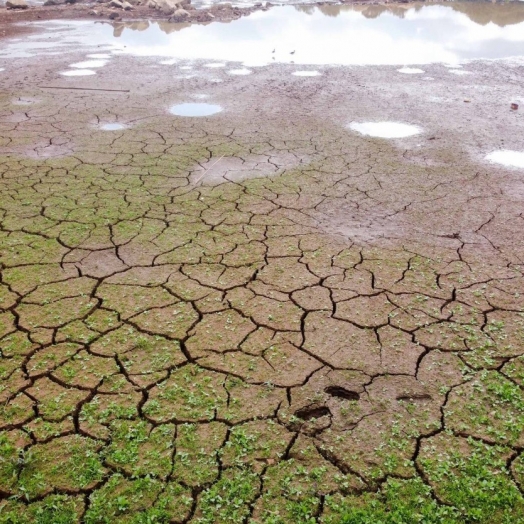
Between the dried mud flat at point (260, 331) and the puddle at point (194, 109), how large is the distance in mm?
1497

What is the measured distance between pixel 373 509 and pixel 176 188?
3874mm

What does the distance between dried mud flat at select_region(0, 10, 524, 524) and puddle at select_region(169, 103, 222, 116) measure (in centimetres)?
150

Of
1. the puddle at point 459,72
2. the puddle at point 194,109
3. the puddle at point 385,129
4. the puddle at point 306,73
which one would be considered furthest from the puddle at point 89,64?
the puddle at point 459,72

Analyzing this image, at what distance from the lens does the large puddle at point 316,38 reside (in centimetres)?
1272

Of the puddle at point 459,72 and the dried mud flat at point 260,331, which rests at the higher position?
the puddle at point 459,72

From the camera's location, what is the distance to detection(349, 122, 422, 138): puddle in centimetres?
695

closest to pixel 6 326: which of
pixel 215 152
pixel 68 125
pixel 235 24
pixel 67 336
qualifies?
pixel 67 336

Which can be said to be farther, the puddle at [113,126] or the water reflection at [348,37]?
the water reflection at [348,37]

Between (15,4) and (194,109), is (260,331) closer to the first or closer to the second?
(194,109)

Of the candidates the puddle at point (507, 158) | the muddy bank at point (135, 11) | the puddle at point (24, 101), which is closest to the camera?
the puddle at point (507, 158)

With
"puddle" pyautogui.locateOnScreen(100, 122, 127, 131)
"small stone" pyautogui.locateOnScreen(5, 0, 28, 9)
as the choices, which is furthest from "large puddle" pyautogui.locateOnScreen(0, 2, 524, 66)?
"puddle" pyautogui.locateOnScreen(100, 122, 127, 131)

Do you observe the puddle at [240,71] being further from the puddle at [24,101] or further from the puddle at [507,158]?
the puddle at [507,158]

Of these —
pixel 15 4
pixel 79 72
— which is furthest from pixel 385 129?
pixel 15 4

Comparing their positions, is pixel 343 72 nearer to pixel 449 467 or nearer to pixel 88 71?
pixel 88 71
